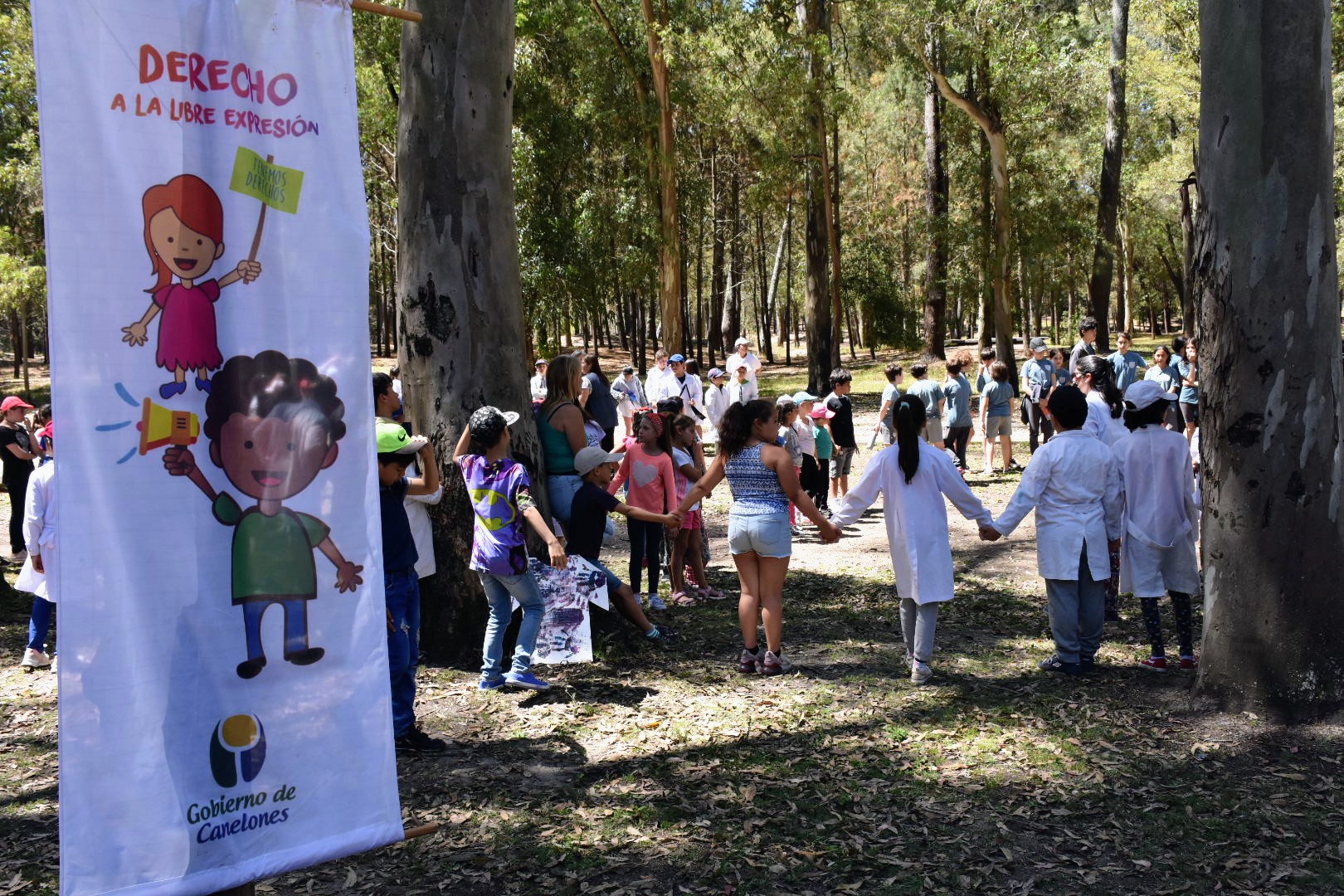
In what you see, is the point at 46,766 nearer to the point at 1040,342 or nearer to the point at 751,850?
the point at 751,850

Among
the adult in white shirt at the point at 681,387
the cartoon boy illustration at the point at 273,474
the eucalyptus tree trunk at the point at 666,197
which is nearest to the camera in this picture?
the cartoon boy illustration at the point at 273,474

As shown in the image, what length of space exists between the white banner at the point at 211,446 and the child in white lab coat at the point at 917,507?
390cm

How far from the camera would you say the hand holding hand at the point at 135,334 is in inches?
122

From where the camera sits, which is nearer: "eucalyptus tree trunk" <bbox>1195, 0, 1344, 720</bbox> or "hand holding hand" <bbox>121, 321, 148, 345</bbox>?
"hand holding hand" <bbox>121, 321, 148, 345</bbox>

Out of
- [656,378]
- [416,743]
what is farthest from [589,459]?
[656,378]

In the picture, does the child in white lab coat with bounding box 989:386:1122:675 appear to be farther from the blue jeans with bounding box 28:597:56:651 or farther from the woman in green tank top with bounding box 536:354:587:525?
the blue jeans with bounding box 28:597:56:651

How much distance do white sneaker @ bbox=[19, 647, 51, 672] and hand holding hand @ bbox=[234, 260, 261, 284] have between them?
236 inches

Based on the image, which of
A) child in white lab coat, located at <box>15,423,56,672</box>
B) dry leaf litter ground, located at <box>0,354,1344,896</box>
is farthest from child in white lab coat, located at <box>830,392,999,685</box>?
child in white lab coat, located at <box>15,423,56,672</box>

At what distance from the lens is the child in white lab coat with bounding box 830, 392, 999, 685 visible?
6672 mm

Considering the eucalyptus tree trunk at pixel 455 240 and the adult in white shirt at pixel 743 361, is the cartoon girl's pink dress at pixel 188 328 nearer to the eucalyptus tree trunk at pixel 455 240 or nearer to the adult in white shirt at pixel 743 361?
the eucalyptus tree trunk at pixel 455 240

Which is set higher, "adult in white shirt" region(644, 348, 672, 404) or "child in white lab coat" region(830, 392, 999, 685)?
"adult in white shirt" region(644, 348, 672, 404)

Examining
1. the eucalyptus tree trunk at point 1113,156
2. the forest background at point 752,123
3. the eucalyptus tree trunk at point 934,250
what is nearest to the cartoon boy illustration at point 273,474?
the forest background at point 752,123

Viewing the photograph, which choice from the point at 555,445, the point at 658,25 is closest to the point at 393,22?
the point at 658,25

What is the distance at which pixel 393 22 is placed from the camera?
21750 mm
